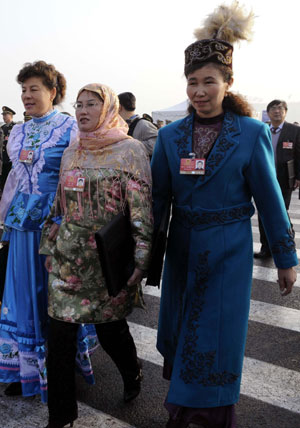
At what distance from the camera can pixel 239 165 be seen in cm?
206

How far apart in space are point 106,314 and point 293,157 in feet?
13.2

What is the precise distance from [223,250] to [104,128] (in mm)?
890

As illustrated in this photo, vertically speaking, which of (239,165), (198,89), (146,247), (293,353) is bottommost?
(293,353)

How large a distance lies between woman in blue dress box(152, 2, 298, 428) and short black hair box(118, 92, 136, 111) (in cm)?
281

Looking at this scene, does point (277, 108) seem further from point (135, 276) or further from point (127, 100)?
point (135, 276)

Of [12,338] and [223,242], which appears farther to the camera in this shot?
[12,338]

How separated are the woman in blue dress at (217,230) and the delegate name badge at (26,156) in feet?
3.03

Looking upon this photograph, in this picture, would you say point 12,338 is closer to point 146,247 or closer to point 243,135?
point 146,247

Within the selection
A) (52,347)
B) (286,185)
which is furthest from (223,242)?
(286,185)

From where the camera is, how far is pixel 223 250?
6.86 ft

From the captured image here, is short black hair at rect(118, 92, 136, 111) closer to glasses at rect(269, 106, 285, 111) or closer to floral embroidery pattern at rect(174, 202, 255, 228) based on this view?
glasses at rect(269, 106, 285, 111)

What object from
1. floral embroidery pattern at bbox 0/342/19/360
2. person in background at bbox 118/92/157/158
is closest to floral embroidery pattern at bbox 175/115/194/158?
floral embroidery pattern at bbox 0/342/19/360

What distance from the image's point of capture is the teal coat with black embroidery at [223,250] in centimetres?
208

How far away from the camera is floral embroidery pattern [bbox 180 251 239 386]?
2.11 m
